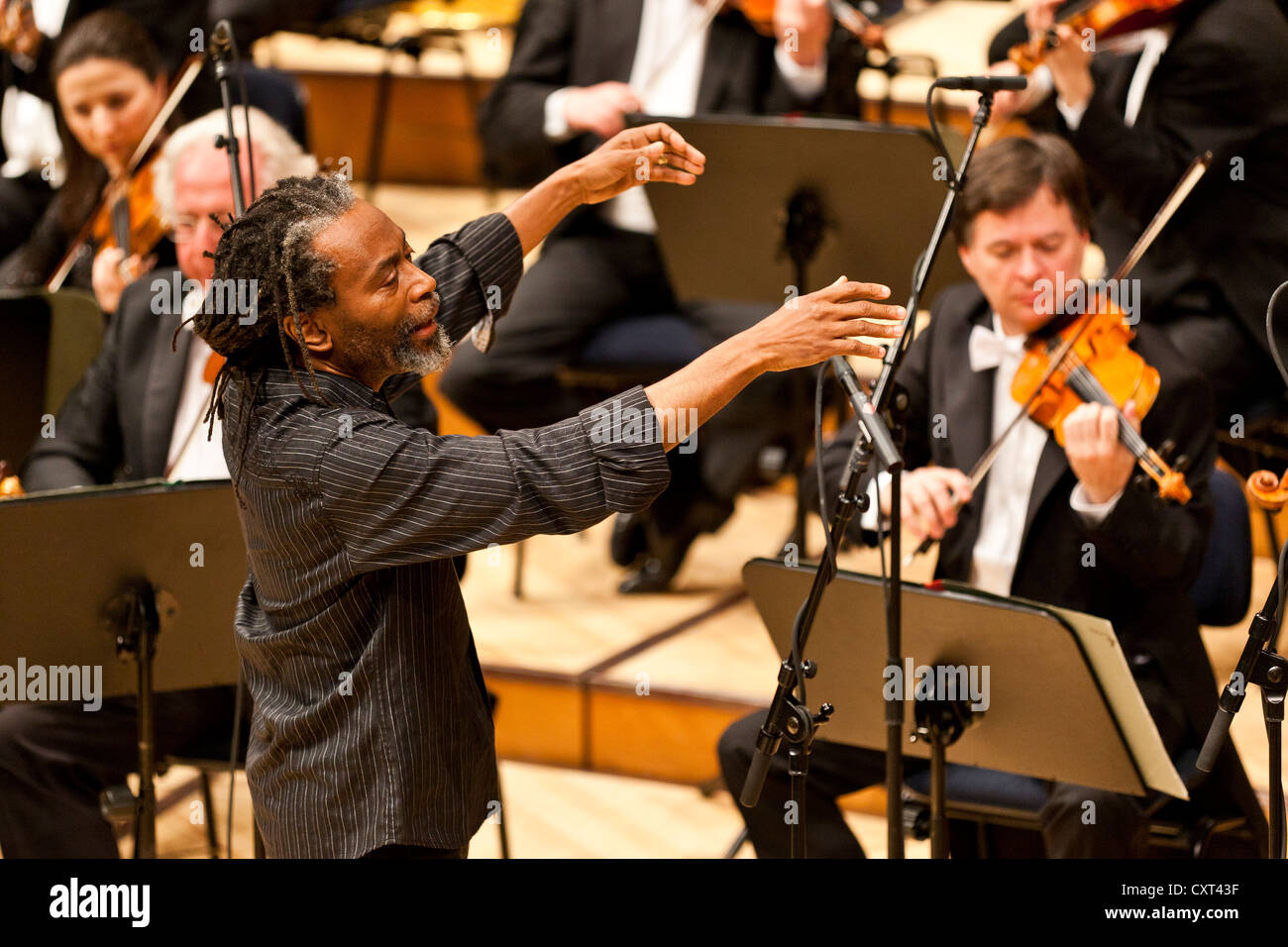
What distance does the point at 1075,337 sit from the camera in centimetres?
254

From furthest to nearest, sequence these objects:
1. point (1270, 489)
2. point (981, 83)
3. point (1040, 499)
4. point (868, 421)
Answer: point (1040, 499) → point (981, 83) → point (1270, 489) → point (868, 421)

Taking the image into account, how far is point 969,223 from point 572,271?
53.1 inches

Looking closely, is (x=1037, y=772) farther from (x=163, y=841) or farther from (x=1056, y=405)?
(x=163, y=841)

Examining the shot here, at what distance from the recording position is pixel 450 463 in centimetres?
177

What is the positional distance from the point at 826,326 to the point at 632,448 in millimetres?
238

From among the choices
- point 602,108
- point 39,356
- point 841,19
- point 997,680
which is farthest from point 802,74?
point 997,680

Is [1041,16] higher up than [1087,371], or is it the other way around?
[1041,16]

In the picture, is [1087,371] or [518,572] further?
[518,572]

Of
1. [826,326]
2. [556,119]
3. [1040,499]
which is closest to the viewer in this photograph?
[826,326]

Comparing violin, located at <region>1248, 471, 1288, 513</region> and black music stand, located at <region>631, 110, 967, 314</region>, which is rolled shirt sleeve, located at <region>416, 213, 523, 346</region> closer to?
black music stand, located at <region>631, 110, 967, 314</region>

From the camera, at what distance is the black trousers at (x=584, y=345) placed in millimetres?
3701

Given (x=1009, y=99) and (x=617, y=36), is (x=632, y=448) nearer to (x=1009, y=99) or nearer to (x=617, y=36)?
(x=1009, y=99)
